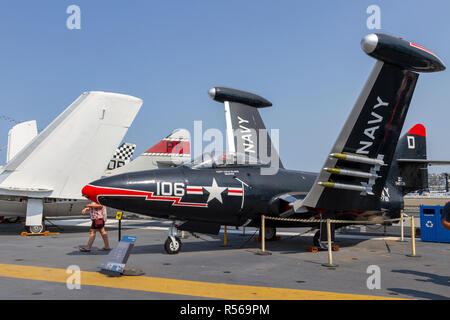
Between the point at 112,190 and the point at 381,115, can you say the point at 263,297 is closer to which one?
the point at 112,190

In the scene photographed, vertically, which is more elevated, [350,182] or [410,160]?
[410,160]

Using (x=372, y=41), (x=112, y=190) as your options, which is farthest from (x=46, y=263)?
(x=372, y=41)

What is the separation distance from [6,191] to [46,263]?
7085mm

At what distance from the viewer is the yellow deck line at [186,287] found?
5074mm

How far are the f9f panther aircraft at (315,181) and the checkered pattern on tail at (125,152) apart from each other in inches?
578

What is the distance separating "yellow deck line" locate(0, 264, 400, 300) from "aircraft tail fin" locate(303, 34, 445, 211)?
398 cm

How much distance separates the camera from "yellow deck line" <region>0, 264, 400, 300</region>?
507 centimetres

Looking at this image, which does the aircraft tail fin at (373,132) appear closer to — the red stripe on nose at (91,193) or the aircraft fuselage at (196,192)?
the aircraft fuselage at (196,192)

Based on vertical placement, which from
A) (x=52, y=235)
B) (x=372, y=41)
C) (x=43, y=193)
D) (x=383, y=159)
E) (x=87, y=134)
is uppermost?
(x=372, y=41)

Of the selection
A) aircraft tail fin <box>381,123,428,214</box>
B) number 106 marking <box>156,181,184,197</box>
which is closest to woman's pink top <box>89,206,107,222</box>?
number 106 marking <box>156,181,184,197</box>

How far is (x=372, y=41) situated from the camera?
7.48 m

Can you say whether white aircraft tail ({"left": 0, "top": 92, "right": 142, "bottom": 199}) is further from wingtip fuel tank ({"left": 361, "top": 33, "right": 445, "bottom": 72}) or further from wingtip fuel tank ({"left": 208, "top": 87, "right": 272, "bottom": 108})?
wingtip fuel tank ({"left": 361, "top": 33, "right": 445, "bottom": 72})

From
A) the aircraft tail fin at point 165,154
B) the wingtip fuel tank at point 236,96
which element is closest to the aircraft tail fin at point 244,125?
the wingtip fuel tank at point 236,96

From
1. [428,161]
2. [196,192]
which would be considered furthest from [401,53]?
[428,161]
